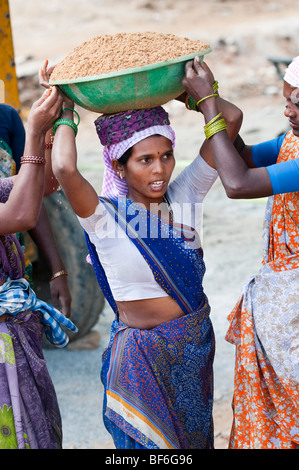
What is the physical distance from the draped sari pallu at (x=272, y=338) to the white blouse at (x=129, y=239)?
1.04ft

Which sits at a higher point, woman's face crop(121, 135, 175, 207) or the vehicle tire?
woman's face crop(121, 135, 175, 207)

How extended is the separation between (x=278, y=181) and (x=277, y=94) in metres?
11.2

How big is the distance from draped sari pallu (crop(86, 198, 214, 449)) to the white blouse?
3 centimetres

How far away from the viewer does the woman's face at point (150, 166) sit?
249 cm

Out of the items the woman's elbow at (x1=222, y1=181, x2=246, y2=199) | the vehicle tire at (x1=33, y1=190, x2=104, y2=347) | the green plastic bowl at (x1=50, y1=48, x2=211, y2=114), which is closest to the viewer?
the green plastic bowl at (x1=50, y1=48, x2=211, y2=114)

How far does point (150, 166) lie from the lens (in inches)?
99.0

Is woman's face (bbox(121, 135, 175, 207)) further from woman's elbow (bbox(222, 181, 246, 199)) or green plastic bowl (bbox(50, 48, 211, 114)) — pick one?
woman's elbow (bbox(222, 181, 246, 199))

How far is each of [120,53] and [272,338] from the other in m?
1.23

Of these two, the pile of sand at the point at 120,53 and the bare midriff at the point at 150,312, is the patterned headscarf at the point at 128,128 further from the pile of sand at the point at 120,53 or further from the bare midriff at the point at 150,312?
the bare midriff at the point at 150,312

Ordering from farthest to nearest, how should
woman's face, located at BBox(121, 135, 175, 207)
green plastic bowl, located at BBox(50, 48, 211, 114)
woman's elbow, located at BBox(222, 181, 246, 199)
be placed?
woman's face, located at BBox(121, 135, 175, 207)
woman's elbow, located at BBox(222, 181, 246, 199)
green plastic bowl, located at BBox(50, 48, 211, 114)

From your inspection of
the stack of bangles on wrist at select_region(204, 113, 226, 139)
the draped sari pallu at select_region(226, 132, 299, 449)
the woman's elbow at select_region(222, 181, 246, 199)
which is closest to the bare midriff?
the draped sari pallu at select_region(226, 132, 299, 449)

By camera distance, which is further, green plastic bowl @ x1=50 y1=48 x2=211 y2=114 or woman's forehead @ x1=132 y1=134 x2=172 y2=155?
woman's forehead @ x1=132 y1=134 x2=172 y2=155

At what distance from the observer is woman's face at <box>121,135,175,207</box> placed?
2.49 metres

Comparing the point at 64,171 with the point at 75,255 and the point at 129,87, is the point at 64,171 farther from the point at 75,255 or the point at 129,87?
the point at 75,255
